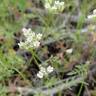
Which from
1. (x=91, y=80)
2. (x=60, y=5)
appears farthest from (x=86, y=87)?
(x=60, y=5)

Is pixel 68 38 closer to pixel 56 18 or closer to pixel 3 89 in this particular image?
pixel 56 18

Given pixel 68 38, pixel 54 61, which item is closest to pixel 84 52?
pixel 68 38

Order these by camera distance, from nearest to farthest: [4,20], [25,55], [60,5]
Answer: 1. [60,5]
2. [25,55]
3. [4,20]

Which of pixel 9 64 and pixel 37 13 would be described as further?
pixel 37 13

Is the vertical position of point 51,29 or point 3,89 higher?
point 51,29

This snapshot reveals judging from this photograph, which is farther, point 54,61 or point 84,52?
point 84,52

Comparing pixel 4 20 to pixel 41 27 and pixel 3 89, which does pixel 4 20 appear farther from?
pixel 3 89

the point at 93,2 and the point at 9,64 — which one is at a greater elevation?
the point at 93,2

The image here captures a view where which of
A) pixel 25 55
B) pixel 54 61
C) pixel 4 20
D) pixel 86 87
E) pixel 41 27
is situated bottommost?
pixel 86 87

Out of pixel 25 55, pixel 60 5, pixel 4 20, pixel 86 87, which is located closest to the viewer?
pixel 60 5
